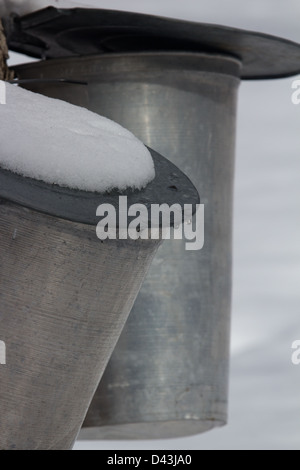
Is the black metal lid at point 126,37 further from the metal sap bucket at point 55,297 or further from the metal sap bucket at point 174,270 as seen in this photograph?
the metal sap bucket at point 55,297

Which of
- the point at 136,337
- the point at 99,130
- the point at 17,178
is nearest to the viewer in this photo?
the point at 17,178

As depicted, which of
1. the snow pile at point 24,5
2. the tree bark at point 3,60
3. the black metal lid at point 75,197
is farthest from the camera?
the snow pile at point 24,5

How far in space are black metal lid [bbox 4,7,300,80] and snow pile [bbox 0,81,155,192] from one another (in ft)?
2.44

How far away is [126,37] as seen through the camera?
7.24ft

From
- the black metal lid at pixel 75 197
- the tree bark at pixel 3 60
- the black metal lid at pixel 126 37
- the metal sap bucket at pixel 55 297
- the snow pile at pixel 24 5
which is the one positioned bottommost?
the metal sap bucket at pixel 55 297

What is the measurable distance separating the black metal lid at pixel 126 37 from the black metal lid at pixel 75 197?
2.73 feet

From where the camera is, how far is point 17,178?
1.18 metres

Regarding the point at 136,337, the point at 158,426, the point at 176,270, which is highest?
the point at 176,270

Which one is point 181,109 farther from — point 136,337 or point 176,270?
point 136,337

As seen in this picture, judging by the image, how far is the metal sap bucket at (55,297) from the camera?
1181 mm

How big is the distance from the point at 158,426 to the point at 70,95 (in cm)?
Result: 75

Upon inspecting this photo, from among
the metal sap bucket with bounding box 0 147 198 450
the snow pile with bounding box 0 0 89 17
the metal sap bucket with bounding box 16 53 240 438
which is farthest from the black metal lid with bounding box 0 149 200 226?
the snow pile with bounding box 0 0 89 17

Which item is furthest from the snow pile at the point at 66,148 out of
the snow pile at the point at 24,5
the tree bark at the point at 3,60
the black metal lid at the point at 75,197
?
the snow pile at the point at 24,5
